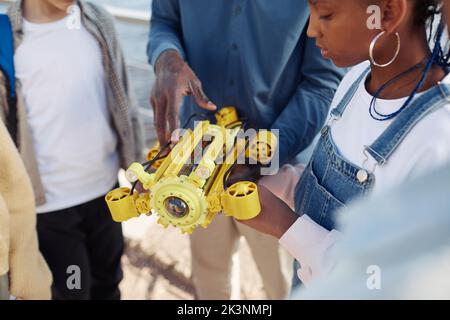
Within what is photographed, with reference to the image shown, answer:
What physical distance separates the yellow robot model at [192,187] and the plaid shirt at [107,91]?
19.2 inches

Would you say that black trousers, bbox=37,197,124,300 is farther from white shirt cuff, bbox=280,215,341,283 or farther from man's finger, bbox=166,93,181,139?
white shirt cuff, bbox=280,215,341,283

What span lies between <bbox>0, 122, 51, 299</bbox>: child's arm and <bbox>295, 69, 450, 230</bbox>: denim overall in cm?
63

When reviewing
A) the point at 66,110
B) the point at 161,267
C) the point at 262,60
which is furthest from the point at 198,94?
the point at 161,267

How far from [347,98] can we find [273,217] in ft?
0.87

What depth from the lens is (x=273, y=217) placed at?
0.86 meters

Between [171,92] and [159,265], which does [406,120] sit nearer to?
[171,92]

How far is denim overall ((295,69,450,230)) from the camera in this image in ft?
2.32

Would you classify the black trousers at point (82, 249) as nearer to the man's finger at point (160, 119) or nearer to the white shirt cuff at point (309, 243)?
the man's finger at point (160, 119)

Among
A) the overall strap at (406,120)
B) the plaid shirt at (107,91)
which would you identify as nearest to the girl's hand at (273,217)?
the overall strap at (406,120)

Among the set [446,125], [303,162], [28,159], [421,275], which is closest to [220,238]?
[303,162]

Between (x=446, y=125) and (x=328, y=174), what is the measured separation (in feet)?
0.80

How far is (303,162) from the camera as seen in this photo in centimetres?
126

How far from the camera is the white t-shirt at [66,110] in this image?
1279mm

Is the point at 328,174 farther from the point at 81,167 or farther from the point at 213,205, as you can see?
the point at 81,167
